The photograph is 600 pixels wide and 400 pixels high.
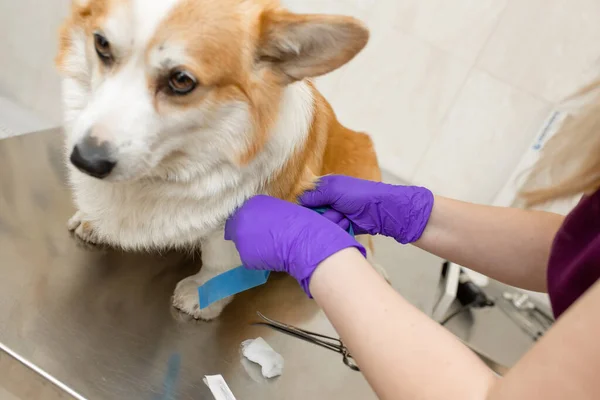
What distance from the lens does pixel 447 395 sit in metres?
0.50

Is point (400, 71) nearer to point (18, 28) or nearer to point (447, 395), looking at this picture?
point (447, 395)

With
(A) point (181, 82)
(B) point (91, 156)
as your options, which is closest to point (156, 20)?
(A) point (181, 82)

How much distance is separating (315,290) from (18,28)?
157cm

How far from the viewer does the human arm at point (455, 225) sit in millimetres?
824

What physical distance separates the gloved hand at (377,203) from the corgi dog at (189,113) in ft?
0.13

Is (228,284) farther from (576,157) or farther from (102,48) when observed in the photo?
(576,157)

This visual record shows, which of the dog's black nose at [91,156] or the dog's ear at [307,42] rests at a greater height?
the dog's ear at [307,42]

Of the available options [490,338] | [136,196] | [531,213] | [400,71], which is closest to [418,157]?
[400,71]

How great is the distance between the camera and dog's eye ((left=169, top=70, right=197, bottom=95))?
0.66 meters

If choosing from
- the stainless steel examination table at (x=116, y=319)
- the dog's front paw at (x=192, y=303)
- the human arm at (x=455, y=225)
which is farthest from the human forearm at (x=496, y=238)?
the dog's front paw at (x=192, y=303)

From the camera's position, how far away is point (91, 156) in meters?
0.61

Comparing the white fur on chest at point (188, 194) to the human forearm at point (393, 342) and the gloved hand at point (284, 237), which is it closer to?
the gloved hand at point (284, 237)

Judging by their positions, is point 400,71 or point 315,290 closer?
point 315,290

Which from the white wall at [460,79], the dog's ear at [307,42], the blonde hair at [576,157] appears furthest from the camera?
the white wall at [460,79]
